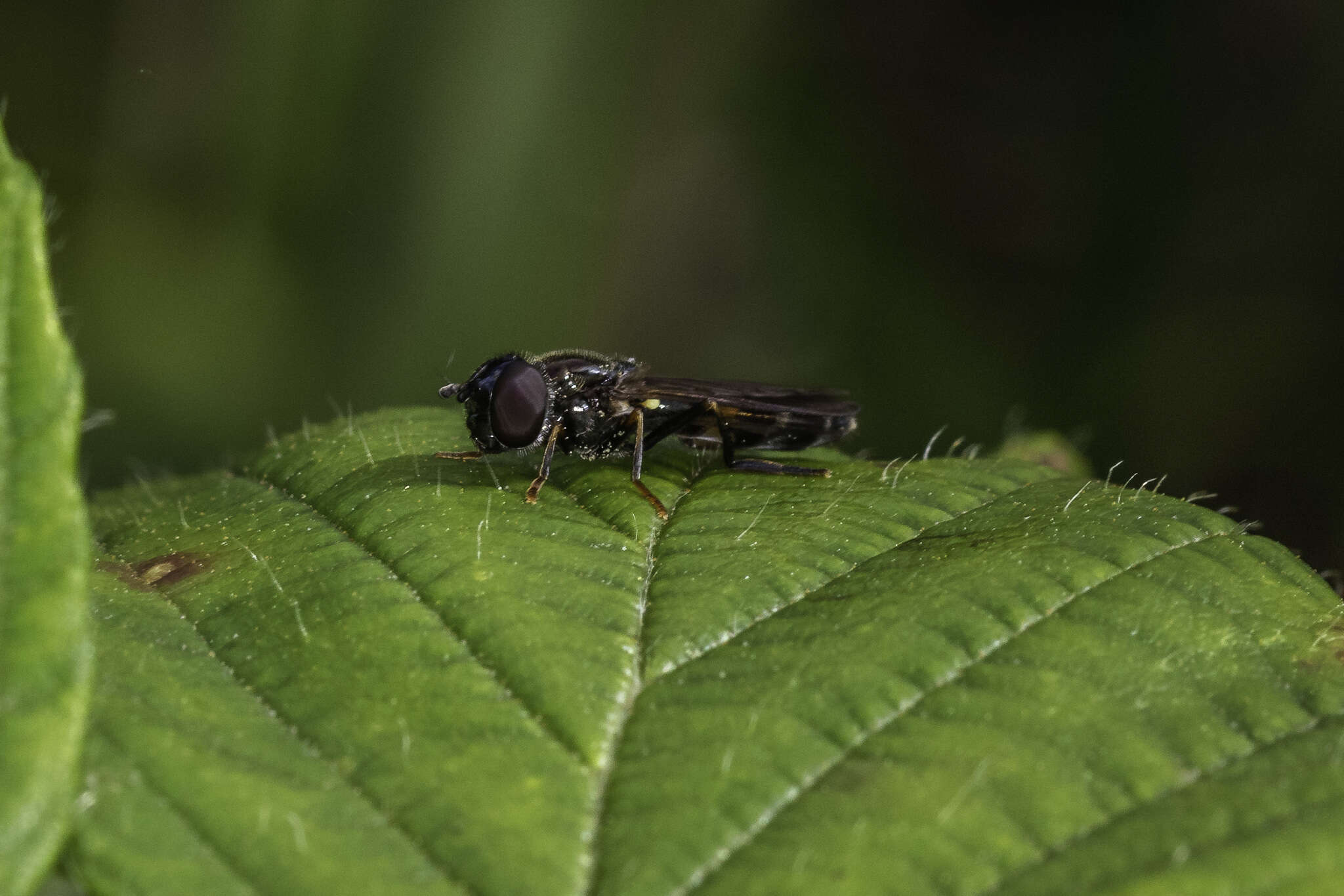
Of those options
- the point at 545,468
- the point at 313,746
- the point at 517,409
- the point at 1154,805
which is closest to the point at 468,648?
the point at 313,746

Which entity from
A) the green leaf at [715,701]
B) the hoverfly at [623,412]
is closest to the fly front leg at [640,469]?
the hoverfly at [623,412]

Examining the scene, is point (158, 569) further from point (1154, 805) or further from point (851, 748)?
point (1154, 805)

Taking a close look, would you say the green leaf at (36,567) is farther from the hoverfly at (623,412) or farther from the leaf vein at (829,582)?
the hoverfly at (623,412)

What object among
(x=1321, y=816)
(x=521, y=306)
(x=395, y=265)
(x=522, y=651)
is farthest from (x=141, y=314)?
(x=1321, y=816)

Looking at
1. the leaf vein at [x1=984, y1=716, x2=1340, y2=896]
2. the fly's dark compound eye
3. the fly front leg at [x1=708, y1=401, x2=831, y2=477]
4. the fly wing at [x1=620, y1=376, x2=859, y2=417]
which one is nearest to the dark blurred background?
the fly wing at [x1=620, y1=376, x2=859, y2=417]

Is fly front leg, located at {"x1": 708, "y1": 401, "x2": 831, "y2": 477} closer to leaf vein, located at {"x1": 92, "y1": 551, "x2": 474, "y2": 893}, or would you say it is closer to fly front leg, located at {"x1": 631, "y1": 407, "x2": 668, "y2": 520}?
fly front leg, located at {"x1": 631, "y1": 407, "x2": 668, "y2": 520}

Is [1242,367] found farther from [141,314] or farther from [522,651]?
[141,314]
